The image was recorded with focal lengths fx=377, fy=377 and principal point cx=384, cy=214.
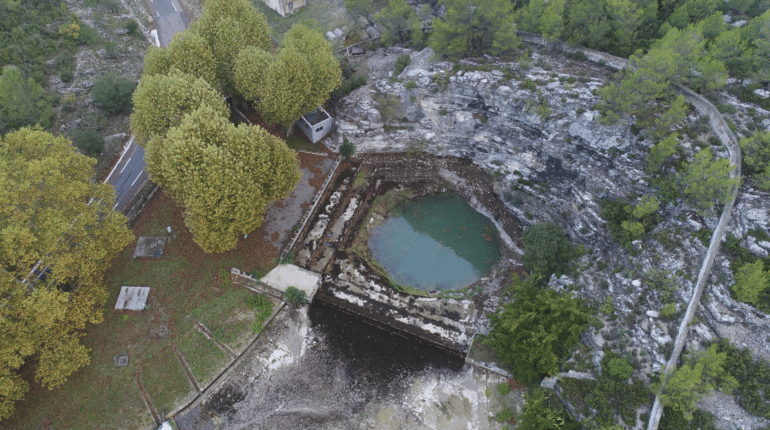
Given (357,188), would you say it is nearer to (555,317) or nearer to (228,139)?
(228,139)

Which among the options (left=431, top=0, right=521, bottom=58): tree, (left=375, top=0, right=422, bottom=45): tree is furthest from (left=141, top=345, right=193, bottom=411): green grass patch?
(left=375, top=0, right=422, bottom=45): tree

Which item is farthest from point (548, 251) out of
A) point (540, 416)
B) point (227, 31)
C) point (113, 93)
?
point (113, 93)

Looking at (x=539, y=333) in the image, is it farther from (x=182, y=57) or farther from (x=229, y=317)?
(x=182, y=57)

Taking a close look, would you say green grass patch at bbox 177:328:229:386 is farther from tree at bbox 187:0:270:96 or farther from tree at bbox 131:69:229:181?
tree at bbox 187:0:270:96

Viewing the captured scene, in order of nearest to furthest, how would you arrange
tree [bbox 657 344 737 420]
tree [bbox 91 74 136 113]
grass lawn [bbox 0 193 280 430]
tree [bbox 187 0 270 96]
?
tree [bbox 657 344 737 420]
grass lawn [bbox 0 193 280 430]
tree [bbox 187 0 270 96]
tree [bbox 91 74 136 113]

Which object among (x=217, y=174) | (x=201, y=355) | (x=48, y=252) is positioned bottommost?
(x=201, y=355)

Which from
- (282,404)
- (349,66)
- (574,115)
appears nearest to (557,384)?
(282,404)
